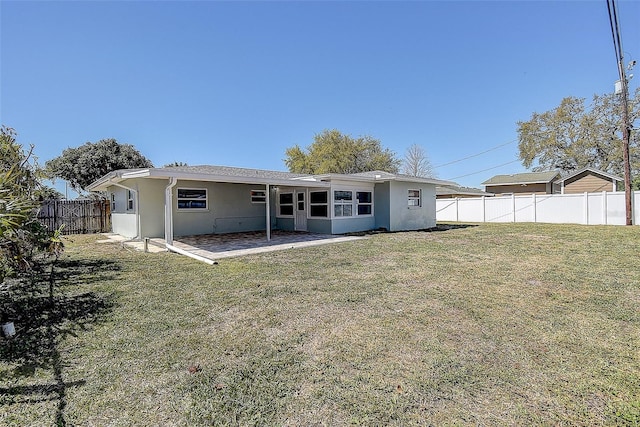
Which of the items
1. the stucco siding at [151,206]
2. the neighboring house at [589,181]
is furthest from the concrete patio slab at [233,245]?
the neighboring house at [589,181]

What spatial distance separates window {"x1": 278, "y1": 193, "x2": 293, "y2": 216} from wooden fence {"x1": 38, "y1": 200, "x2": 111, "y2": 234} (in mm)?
8468

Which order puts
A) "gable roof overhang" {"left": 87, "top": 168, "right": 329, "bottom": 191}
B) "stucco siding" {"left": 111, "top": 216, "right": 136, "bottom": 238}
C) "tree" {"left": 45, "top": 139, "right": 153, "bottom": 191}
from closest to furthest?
"gable roof overhang" {"left": 87, "top": 168, "right": 329, "bottom": 191} → "stucco siding" {"left": 111, "top": 216, "right": 136, "bottom": 238} → "tree" {"left": 45, "top": 139, "right": 153, "bottom": 191}

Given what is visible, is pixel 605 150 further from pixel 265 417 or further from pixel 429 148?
pixel 265 417

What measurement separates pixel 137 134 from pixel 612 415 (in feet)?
101

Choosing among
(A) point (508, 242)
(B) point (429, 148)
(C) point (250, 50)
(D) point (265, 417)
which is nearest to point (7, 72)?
(C) point (250, 50)

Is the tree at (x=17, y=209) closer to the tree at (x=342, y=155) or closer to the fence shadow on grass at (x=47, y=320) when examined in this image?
the fence shadow on grass at (x=47, y=320)

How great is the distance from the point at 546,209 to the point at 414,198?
880 centimetres

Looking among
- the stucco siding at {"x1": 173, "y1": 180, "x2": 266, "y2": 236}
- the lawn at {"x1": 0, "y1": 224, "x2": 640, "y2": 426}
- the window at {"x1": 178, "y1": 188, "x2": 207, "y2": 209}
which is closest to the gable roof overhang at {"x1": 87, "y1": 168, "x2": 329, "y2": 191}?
the window at {"x1": 178, "y1": 188, "x2": 207, "y2": 209}

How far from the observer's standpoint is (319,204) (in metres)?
13.3

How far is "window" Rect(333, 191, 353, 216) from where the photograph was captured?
1302 centimetres

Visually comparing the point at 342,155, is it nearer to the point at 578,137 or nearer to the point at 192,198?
the point at 578,137

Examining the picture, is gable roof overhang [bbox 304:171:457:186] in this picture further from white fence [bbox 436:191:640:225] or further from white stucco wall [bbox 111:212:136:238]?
white fence [bbox 436:191:640:225]

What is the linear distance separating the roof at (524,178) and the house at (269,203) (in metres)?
17.3

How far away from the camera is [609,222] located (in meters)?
16.2
